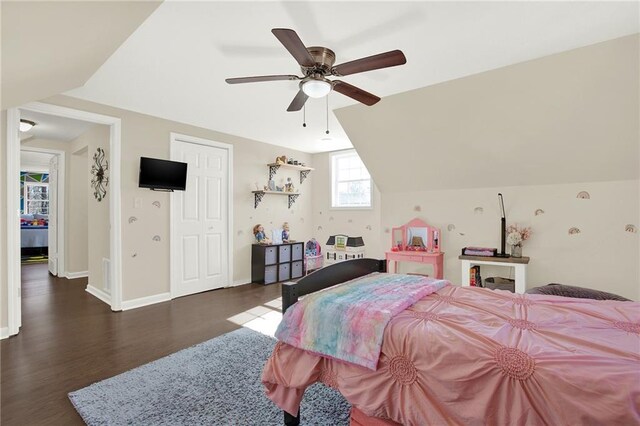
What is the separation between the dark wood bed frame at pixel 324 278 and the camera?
69.6 inches

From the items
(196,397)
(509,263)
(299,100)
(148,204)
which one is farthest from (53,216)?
(509,263)

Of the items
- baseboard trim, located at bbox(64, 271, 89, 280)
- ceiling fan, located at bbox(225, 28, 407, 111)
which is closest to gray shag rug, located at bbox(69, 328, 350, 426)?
ceiling fan, located at bbox(225, 28, 407, 111)

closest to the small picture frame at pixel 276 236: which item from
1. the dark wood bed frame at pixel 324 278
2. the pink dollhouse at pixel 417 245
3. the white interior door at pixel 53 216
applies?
the pink dollhouse at pixel 417 245

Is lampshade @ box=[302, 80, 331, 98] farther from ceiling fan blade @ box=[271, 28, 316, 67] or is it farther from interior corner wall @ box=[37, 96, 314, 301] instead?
interior corner wall @ box=[37, 96, 314, 301]

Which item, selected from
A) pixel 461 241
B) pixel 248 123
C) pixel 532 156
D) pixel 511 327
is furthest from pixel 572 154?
pixel 248 123

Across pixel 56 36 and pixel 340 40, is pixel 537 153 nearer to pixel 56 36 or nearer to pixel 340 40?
pixel 340 40

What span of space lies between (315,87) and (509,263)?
9.20 feet

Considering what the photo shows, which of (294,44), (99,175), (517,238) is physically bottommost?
(517,238)

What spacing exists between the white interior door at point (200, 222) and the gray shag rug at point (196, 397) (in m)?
1.94

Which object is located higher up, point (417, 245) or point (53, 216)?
point (53, 216)

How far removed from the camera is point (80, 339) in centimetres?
283

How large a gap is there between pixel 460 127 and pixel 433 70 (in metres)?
0.86

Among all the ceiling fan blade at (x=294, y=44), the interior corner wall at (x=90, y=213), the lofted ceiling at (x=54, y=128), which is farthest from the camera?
the interior corner wall at (x=90, y=213)

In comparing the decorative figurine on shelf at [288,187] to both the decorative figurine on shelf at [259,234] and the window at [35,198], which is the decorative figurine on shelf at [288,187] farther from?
the window at [35,198]
